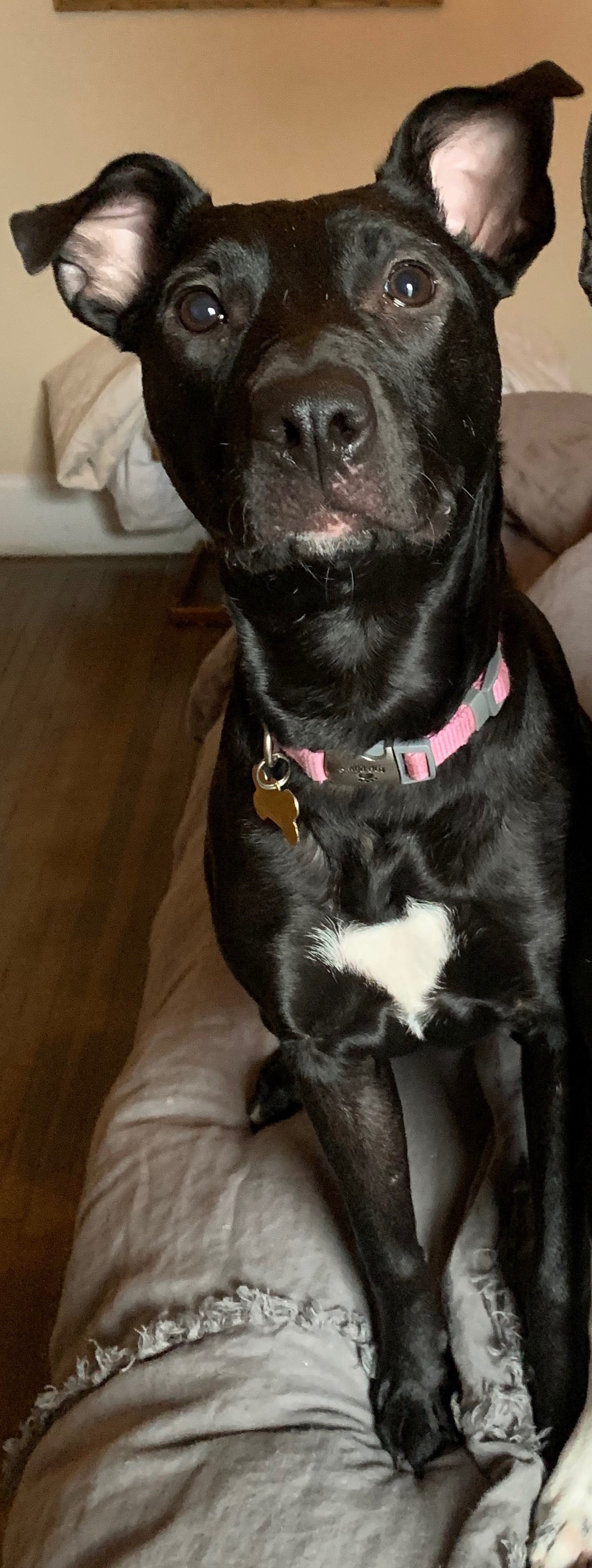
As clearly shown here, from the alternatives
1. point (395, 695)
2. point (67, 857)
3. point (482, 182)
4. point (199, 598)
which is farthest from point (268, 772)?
point (199, 598)

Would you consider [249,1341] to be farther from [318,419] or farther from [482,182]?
[482,182]

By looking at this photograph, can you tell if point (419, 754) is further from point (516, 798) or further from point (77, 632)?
point (77, 632)

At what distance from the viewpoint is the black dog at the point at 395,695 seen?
1175mm

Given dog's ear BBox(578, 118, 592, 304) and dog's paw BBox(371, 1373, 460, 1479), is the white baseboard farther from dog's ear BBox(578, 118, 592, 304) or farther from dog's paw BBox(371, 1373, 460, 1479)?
dog's paw BBox(371, 1373, 460, 1479)

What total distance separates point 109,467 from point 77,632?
1.80ft

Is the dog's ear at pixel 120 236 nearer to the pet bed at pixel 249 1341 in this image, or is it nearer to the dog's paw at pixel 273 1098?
the pet bed at pixel 249 1341

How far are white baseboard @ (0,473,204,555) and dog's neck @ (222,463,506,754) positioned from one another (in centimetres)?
309

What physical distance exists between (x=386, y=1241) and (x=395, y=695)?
615 mm

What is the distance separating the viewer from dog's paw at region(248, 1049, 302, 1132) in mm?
1736

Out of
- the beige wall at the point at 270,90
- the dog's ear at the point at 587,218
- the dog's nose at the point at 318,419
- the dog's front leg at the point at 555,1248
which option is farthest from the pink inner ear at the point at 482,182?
the beige wall at the point at 270,90

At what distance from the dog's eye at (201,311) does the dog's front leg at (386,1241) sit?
30.5 inches

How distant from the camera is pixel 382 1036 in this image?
1410 millimetres

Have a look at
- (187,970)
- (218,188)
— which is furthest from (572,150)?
(187,970)

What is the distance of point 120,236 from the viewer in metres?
1.38
